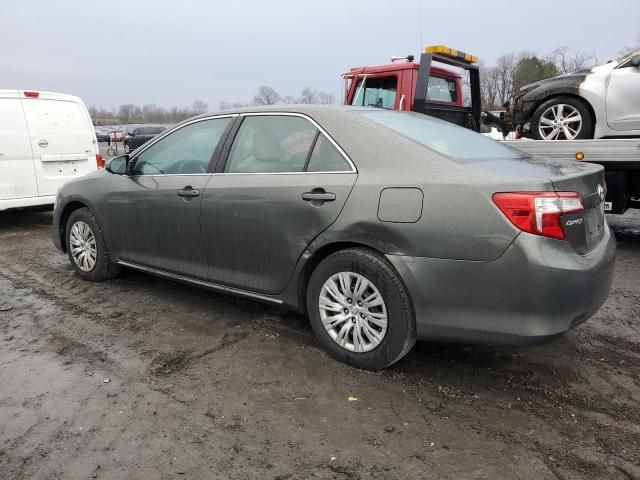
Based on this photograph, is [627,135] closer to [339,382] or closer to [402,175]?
[402,175]

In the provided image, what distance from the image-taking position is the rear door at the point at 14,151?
283 inches

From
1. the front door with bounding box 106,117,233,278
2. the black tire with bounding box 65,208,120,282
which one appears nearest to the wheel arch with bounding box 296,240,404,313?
the front door with bounding box 106,117,233,278

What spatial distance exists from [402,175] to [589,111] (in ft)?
14.9

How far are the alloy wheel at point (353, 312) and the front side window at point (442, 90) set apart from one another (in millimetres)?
4898

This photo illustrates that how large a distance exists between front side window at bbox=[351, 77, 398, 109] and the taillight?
4.96 metres

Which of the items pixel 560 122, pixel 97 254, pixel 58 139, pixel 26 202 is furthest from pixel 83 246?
pixel 560 122

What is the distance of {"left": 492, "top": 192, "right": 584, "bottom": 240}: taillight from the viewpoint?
2580 mm

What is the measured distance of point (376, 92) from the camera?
7.44 meters

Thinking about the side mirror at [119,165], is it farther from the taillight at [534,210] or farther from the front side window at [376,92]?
the front side window at [376,92]

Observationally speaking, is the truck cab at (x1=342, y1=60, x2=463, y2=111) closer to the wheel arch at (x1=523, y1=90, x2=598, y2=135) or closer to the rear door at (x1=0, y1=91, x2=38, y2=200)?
the wheel arch at (x1=523, y1=90, x2=598, y2=135)

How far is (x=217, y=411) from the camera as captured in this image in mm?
2752

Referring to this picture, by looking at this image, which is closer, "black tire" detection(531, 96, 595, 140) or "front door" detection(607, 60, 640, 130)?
"front door" detection(607, 60, 640, 130)

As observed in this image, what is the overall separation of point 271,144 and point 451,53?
179 inches

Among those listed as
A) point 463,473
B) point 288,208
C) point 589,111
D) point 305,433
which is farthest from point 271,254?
point 589,111
